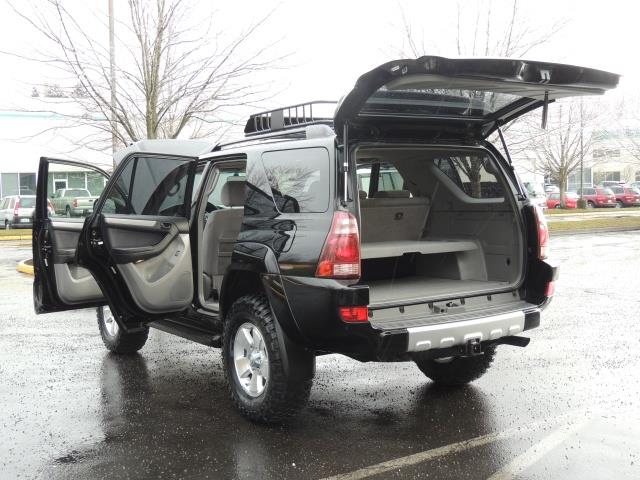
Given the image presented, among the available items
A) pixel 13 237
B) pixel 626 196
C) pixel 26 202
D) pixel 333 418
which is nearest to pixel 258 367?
pixel 333 418

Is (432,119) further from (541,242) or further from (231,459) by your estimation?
(231,459)

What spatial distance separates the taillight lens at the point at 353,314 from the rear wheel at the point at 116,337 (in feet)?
10.1

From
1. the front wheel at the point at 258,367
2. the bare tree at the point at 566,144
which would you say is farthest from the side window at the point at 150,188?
the bare tree at the point at 566,144

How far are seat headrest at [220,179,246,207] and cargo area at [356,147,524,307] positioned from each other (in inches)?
38.0

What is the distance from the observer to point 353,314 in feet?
13.2

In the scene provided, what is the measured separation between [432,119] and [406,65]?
1.02m

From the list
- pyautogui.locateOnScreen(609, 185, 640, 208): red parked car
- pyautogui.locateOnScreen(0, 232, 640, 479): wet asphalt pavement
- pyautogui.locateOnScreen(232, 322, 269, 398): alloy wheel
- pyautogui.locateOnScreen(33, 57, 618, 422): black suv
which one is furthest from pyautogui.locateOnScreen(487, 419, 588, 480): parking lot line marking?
pyautogui.locateOnScreen(609, 185, 640, 208): red parked car

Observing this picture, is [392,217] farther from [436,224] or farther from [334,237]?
[334,237]

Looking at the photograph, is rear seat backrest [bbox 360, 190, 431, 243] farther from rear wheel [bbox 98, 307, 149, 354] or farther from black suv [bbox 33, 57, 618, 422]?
rear wheel [bbox 98, 307, 149, 354]

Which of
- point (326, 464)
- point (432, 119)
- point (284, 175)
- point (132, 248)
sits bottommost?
point (326, 464)

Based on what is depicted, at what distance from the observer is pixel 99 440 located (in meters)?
4.42

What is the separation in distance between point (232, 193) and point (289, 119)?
0.81m

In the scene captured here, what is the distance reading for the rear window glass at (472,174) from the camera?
17.2 feet

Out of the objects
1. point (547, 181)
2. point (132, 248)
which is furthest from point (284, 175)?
point (547, 181)
